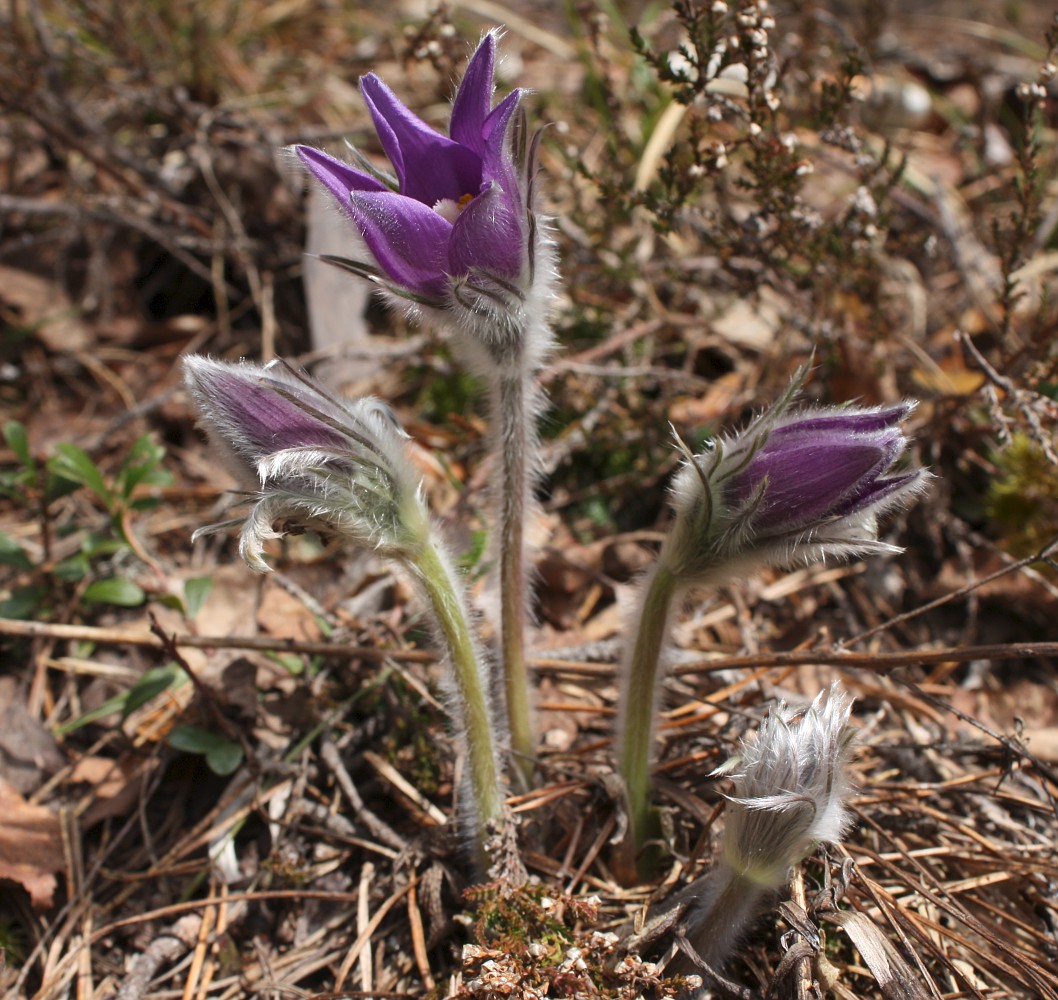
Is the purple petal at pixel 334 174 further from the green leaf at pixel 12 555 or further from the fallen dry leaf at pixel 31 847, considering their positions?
the fallen dry leaf at pixel 31 847

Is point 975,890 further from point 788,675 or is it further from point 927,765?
point 788,675

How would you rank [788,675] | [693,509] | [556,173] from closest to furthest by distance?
[693,509] < [788,675] < [556,173]

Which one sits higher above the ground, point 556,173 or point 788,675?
point 556,173

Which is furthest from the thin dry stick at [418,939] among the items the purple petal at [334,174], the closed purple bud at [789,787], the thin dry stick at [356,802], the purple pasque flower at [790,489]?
the purple petal at [334,174]

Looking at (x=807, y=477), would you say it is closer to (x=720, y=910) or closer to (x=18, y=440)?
(x=720, y=910)

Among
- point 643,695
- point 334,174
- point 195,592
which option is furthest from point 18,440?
point 643,695

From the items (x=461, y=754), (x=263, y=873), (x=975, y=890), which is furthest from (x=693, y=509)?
(x=263, y=873)
